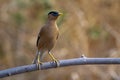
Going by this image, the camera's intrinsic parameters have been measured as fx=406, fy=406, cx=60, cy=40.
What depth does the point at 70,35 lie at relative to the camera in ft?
21.5

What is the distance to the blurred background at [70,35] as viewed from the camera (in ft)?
20.9

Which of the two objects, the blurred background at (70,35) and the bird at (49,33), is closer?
the bird at (49,33)

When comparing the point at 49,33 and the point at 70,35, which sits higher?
the point at 49,33

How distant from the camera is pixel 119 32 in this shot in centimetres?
666

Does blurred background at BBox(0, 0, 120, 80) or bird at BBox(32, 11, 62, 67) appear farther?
blurred background at BBox(0, 0, 120, 80)

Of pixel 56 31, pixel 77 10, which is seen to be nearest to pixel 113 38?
pixel 77 10

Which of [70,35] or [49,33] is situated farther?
[70,35]

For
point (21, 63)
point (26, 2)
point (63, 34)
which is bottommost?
point (21, 63)

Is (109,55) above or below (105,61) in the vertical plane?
below

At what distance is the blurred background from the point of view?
636cm

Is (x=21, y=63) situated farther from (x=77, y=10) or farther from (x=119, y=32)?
(x=119, y=32)

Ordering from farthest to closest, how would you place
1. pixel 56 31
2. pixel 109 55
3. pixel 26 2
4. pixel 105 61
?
1. pixel 109 55
2. pixel 26 2
3. pixel 56 31
4. pixel 105 61

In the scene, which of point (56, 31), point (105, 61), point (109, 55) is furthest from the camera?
point (109, 55)

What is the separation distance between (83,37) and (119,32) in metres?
0.63
